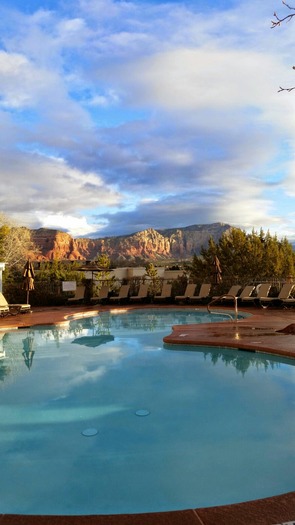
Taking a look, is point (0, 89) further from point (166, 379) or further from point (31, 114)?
point (166, 379)

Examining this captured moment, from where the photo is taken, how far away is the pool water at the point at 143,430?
10.2ft

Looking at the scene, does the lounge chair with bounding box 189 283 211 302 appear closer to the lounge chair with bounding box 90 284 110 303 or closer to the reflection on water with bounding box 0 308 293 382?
the reflection on water with bounding box 0 308 293 382

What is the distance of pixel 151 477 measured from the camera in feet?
11.0

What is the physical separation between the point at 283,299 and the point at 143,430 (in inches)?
387

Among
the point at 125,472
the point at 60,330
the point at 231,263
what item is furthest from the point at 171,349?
the point at 231,263

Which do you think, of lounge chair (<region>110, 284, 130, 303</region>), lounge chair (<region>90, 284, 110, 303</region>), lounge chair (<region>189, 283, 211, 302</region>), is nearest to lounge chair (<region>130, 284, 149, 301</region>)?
lounge chair (<region>110, 284, 130, 303</region>)

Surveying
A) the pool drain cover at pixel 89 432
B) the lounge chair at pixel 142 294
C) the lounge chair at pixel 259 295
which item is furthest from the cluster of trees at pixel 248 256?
the pool drain cover at pixel 89 432

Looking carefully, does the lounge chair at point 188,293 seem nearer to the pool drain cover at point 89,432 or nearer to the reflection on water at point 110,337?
the reflection on water at point 110,337

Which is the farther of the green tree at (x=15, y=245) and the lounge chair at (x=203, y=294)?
the green tree at (x=15, y=245)

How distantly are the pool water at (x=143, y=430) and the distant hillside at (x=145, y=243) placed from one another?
73072 millimetres

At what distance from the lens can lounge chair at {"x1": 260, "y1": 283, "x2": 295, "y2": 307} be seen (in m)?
13.1

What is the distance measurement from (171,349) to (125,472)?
476 cm

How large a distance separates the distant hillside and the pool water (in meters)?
73.1

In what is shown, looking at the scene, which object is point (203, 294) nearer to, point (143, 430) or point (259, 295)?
point (259, 295)
